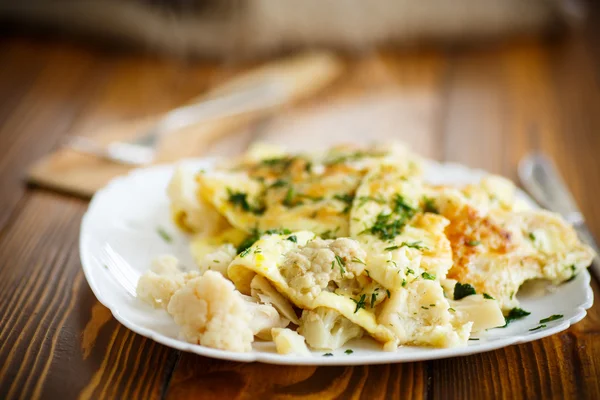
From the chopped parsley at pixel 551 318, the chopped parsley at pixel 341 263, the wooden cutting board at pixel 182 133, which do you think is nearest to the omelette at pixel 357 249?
the chopped parsley at pixel 341 263

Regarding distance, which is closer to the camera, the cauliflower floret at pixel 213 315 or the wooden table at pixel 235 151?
the cauliflower floret at pixel 213 315

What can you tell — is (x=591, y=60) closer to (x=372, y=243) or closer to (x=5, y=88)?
(x=372, y=243)

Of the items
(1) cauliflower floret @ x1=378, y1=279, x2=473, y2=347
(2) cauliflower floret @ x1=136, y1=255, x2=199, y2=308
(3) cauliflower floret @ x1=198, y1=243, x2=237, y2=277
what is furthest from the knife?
(2) cauliflower floret @ x1=136, y1=255, x2=199, y2=308

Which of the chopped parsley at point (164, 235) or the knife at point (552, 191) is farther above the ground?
the knife at point (552, 191)

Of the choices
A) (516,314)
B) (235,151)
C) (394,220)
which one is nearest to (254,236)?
(394,220)

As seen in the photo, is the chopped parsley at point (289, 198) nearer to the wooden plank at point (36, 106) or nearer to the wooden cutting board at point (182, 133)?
the wooden cutting board at point (182, 133)

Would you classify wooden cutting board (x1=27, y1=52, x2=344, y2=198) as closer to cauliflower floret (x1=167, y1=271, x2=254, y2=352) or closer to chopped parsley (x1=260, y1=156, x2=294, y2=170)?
chopped parsley (x1=260, y1=156, x2=294, y2=170)

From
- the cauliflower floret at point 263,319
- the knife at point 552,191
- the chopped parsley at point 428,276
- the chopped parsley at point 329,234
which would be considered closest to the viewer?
the cauliflower floret at point 263,319
